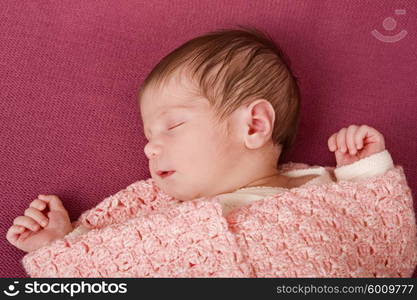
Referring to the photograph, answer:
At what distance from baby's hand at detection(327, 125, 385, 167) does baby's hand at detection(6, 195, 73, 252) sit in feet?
2.23

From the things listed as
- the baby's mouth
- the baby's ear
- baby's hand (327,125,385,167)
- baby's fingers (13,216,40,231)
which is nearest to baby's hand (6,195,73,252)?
baby's fingers (13,216,40,231)

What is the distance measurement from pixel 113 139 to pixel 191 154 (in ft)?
0.97

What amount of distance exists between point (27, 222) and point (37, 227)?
3 cm

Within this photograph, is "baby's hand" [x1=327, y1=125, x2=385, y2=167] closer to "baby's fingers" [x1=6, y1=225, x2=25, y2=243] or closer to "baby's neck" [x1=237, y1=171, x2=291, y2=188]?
"baby's neck" [x1=237, y1=171, x2=291, y2=188]

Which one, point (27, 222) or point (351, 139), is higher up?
point (351, 139)

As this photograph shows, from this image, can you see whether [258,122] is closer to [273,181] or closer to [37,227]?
[273,181]

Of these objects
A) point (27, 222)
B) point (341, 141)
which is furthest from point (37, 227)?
point (341, 141)

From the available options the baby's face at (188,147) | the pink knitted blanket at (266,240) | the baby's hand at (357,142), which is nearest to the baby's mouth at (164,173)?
the baby's face at (188,147)

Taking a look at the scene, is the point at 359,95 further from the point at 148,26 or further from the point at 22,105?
the point at 22,105

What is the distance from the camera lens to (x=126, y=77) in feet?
5.11

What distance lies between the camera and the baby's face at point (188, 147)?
Result: 1.30 meters

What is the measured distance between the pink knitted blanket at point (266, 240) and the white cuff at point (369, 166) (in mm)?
46

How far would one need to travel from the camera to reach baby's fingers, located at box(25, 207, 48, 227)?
1.33 m

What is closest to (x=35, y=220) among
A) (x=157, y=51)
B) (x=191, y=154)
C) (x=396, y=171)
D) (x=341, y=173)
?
(x=191, y=154)
